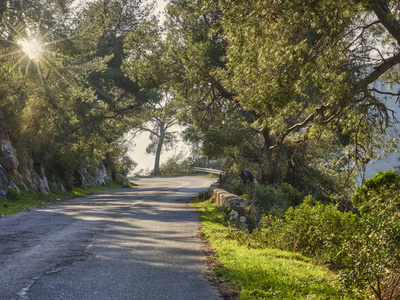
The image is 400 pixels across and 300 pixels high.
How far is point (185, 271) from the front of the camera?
7.38 metres

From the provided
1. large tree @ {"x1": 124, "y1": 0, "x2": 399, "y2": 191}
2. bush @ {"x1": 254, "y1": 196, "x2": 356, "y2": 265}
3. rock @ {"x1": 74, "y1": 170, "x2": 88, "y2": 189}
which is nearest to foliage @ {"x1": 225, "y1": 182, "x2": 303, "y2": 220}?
bush @ {"x1": 254, "y1": 196, "x2": 356, "y2": 265}

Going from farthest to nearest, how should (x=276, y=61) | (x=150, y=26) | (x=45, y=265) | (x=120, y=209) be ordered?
(x=150, y=26), (x=120, y=209), (x=276, y=61), (x=45, y=265)

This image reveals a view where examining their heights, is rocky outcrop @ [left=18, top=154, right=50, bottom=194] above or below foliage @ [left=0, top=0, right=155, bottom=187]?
below

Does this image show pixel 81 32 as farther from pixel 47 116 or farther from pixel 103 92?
pixel 103 92

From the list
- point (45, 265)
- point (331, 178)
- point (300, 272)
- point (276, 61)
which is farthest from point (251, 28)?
point (331, 178)

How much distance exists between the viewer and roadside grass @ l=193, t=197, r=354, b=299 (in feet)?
20.4

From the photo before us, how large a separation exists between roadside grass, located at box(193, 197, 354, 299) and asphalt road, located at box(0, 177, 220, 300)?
502 mm

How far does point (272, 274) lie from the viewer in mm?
7195

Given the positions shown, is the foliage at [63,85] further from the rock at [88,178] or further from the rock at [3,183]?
the rock at [3,183]

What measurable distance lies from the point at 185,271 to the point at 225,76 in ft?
30.2

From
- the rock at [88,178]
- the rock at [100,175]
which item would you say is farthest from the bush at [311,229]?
the rock at [100,175]

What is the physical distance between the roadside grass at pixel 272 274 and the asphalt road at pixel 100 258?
0.50 metres

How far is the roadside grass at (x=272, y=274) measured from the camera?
20.4 feet

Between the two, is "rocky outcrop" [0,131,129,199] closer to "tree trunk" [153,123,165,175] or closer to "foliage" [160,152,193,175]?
"foliage" [160,152,193,175]
